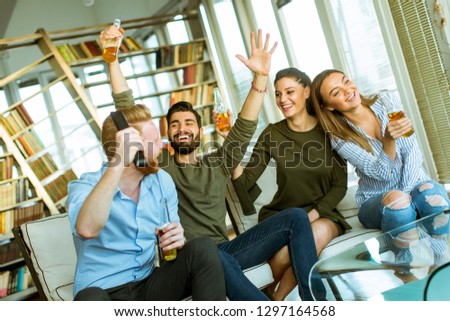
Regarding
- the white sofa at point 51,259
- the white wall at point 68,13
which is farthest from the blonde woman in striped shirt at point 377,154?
the white wall at point 68,13

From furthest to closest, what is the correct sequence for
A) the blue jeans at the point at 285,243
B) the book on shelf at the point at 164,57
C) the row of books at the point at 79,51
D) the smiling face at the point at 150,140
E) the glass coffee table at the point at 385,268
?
the book on shelf at the point at 164,57
the row of books at the point at 79,51
the blue jeans at the point at 285,243
the smiling face at the point at 150,140
the glass coffee table at the point at 385,268

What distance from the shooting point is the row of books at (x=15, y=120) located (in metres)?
5.03

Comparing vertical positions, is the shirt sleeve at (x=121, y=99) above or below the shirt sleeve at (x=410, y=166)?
above

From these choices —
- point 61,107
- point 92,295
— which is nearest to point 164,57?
point 61,107

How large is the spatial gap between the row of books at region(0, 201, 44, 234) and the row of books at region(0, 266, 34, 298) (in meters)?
0.36

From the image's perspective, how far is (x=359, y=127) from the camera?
254 cm

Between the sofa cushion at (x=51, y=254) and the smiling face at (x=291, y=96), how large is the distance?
113cm

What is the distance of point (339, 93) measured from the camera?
8.32 feet

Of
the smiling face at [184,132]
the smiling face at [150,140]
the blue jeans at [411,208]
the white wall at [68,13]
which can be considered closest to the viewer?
the smiling face at [150,140]

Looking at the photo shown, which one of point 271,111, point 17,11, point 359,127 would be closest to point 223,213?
point 359,127

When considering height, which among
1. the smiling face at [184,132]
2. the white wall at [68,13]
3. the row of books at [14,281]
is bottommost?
the row of books at [14,281]

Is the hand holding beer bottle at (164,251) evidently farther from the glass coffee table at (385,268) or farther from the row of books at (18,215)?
the row of books at (18,215)

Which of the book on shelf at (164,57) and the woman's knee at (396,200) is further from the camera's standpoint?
the book on shelf at (164,57)
